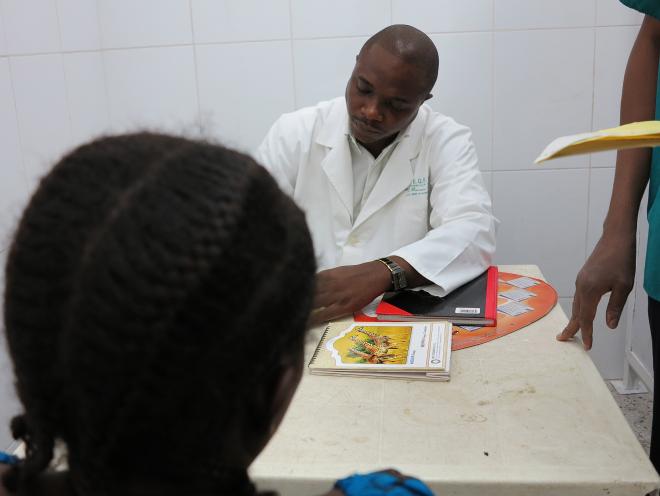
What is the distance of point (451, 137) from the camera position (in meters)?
1.70

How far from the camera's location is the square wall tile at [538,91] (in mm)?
2010

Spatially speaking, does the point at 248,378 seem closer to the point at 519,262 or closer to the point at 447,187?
the point at 447,187

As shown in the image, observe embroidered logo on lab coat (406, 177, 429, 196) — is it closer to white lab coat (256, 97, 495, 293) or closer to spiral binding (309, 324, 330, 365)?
white lab coat (256, 97, 495, 293)

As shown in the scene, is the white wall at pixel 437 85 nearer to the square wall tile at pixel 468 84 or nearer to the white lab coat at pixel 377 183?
the square wall tile at pixel 468 84

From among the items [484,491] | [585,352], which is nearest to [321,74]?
[585,352]

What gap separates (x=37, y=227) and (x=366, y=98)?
3.85 ft

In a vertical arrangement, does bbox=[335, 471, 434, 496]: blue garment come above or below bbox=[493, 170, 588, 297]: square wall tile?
above

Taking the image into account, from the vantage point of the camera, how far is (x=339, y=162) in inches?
65.0

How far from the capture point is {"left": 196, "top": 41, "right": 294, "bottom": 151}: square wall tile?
206cm

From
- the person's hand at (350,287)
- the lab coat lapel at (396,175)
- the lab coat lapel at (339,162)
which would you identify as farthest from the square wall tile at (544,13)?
the person's hand at (350,287)

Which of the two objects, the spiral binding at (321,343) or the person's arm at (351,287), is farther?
the person's arm at (351,287)

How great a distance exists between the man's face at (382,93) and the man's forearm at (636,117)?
22.5 inches

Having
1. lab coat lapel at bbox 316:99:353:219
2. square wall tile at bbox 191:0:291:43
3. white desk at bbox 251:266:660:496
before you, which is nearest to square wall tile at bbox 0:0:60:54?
square wall tile at bbox 191:0:291:43

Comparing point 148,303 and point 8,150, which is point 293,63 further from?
point 148,303
